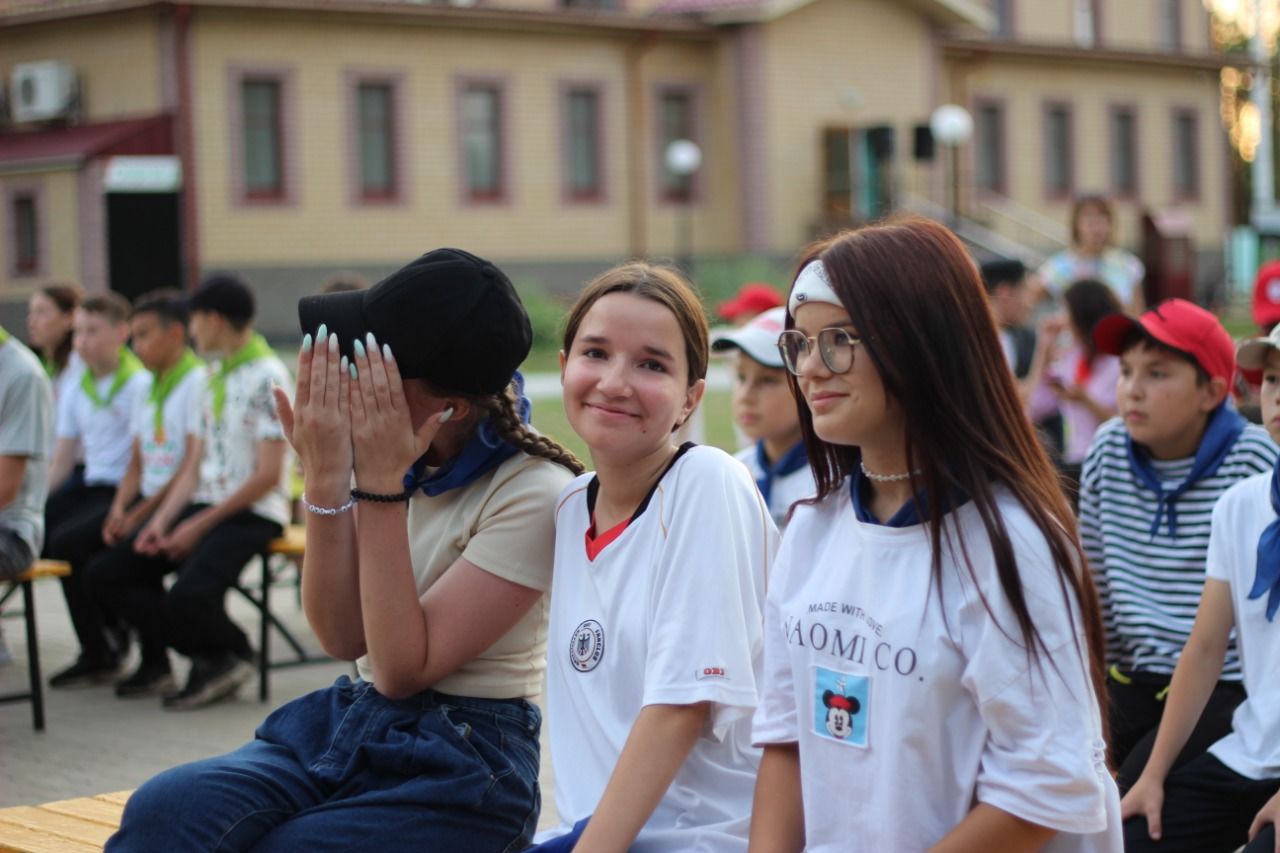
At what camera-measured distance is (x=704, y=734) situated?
288cm

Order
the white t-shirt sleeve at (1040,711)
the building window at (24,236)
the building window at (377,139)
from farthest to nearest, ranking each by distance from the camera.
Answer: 1. the building window at (377,139)
2. the building window at (24,236)
3. the white t-shirt sleeve at (1040,711)

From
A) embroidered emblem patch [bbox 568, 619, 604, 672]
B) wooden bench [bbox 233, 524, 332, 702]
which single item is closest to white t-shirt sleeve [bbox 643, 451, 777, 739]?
embroidered emblem patch [bbox 568, 619, 604, 672]

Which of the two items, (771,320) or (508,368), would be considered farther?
(771,320)

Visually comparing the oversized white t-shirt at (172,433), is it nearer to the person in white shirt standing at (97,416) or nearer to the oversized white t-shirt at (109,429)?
the person in white shirt standing at (97,416)

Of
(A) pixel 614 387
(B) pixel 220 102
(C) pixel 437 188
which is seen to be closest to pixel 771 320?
(A) pixel 614 387

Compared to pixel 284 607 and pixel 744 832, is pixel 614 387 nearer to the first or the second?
pixel 744 832

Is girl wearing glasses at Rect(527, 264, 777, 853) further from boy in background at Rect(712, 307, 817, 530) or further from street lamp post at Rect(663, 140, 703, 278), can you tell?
street lamp post at Rect(663, 140, 703, 278)

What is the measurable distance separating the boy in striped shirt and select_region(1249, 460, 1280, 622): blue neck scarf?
0.63 m

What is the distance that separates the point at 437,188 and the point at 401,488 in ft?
95.9

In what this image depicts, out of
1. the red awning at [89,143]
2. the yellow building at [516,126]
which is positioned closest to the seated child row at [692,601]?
the yellow building at [516,126]

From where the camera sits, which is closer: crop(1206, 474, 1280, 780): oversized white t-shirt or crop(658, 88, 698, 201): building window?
crop(1206, 474, 1280, 780): oversized white t-shirt

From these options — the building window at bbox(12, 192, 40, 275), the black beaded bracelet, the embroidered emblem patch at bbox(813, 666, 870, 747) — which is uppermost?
the building window at bbox(12, 192, 40, 275)

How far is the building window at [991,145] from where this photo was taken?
128 feet

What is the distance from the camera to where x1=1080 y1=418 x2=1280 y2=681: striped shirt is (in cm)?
407
